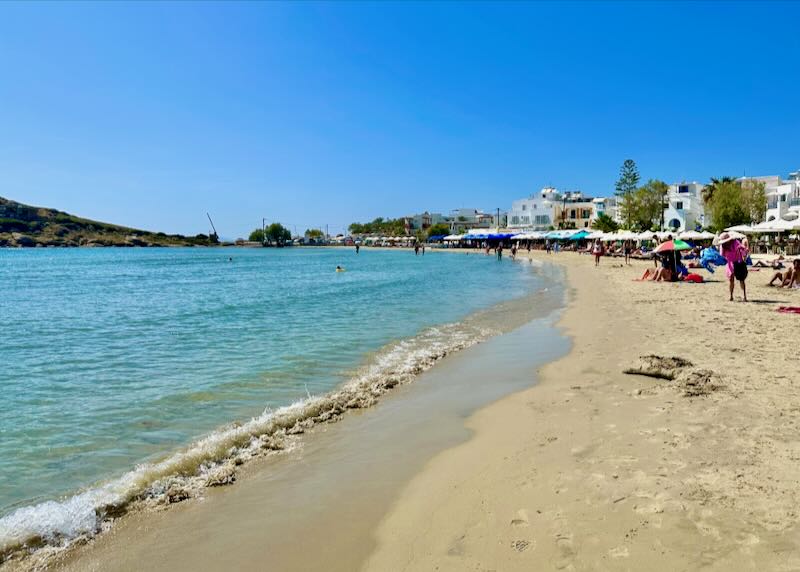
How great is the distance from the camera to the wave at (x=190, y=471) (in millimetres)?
4160

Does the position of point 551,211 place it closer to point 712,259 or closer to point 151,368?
point 712,259

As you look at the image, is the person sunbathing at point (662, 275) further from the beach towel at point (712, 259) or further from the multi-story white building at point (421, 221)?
the multi-story white building at point (421, 221)

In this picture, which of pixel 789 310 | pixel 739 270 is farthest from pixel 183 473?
pixel 739 270

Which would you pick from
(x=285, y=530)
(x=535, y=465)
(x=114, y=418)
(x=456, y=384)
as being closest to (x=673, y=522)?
(x=535, y=465)

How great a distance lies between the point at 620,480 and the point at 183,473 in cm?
417

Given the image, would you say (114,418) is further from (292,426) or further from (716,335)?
(716,335)

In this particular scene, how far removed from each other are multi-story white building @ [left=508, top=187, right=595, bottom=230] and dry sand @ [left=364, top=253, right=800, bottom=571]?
107 meters

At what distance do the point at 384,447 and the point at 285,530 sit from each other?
1.94 m

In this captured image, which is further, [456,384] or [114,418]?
[456,384]

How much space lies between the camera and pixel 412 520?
404 centimetres

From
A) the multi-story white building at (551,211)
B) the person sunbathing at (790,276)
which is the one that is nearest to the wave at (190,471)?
the person sunbathing at (790,276)

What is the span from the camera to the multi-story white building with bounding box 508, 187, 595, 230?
111688 mm

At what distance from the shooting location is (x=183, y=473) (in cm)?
526

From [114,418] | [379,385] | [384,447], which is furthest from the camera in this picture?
[379,385]
